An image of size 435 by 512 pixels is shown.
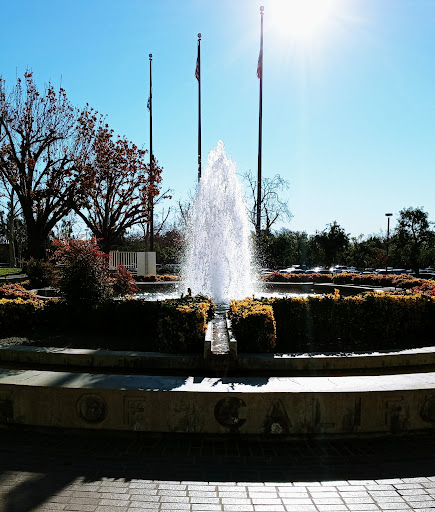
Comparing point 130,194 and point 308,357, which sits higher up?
point 130,194

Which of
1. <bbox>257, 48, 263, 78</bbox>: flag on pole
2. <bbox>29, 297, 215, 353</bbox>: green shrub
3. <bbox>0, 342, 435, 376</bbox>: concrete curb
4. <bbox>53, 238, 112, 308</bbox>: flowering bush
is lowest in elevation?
<bbox>0, 342, 435, 376</bbox>: concrete curb

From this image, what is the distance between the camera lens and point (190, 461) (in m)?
3.79

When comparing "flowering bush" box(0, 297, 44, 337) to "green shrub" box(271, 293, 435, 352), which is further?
"flowering bush" box(0, 297, 44, 337)

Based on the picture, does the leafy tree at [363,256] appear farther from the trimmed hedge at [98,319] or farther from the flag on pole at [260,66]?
the trimmed hedge at [98,319]

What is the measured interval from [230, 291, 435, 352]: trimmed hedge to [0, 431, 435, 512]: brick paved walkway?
324 cm

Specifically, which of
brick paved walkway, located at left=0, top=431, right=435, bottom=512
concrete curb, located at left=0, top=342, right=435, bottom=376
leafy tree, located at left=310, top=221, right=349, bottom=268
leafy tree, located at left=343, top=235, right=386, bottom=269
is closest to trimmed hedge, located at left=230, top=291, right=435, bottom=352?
concrete curb, located at left=0, top=342, right=435, bottom=376

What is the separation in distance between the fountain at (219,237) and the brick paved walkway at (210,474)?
314 inches

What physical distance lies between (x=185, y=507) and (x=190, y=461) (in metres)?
0.76

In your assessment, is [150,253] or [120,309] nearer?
[120,309]

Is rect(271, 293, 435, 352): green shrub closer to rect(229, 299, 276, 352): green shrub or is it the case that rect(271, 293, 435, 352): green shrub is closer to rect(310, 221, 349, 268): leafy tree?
rect(229, 299, 276, 352): green shrub

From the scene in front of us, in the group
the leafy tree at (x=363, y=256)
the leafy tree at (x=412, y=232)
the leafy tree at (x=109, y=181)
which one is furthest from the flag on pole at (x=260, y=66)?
→ the leafy tree at (x=363, y=256)

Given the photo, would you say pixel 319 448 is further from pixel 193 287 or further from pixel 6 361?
pixel 193 287

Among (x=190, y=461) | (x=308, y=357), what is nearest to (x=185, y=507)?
(x=190, y=461)

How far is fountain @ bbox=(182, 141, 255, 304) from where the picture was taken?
12.6 m
